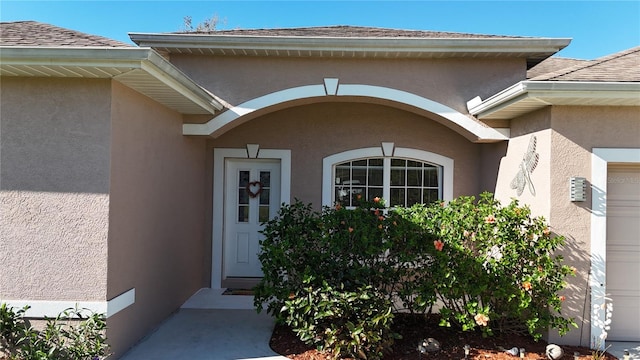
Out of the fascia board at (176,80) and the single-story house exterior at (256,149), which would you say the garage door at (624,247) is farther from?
the fascia board at (176,80)

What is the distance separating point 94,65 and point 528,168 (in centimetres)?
544

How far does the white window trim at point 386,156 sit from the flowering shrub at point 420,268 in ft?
7.30

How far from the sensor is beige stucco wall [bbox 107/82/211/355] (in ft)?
14.3

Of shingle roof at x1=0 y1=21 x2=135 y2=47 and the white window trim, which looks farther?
the white window trim

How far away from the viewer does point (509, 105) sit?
526 cm

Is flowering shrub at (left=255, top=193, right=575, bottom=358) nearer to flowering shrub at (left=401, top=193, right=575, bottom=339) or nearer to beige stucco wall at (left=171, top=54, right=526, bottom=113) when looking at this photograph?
flowering shrub at (left=401, top=193, right=575, bottom=339)

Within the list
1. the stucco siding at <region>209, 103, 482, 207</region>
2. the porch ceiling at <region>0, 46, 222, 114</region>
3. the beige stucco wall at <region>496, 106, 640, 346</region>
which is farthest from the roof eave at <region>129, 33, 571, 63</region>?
the porch ceiling at <region>0, 46, 222, 114</region>

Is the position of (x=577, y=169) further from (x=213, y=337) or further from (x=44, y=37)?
(x=44, y=37)

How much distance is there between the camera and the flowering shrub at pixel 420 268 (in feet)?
15.0

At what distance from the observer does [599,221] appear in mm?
4855

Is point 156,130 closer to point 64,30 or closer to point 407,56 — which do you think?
point 64,30

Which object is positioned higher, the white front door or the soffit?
the soffit

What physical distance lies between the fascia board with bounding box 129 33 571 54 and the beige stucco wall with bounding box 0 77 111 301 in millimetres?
2291

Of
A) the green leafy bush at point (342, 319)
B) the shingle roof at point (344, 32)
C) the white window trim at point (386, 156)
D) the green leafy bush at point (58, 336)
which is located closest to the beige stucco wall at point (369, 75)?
the shingle roof at point (344, 32)
